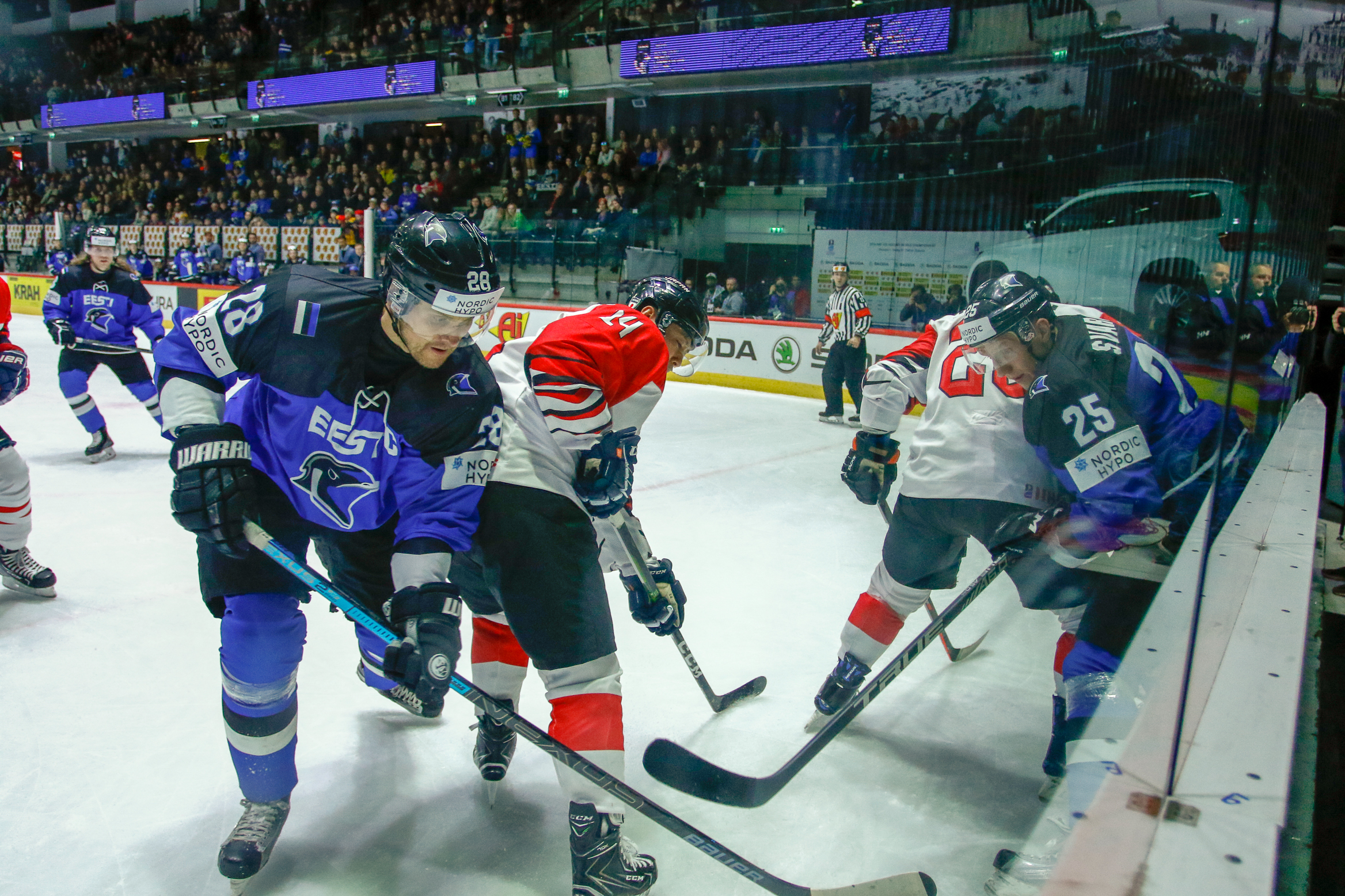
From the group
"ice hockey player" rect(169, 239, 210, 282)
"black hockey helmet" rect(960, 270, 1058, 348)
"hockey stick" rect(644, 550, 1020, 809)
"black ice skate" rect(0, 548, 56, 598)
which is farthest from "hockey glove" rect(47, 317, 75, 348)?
"ice hockey player" rect(169, 239, 210, 282)

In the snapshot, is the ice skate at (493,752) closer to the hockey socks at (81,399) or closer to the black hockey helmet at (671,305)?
the black hockey helmet at (671,305)

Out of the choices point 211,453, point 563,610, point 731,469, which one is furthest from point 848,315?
point 211,453

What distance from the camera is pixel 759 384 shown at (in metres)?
7.90

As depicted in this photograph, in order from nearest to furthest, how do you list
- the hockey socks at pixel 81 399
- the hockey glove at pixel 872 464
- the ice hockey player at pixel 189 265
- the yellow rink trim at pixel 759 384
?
the hockey glove at pixel 872 464 < the hockey socks at pixel 81 399 < the yellow rink trim at pixel 759 384 < the ice hockey player at pixel 189 265

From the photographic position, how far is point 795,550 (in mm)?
3281

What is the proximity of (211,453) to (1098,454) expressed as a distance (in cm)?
132

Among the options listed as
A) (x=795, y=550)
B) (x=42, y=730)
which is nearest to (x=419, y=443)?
(x=42, y=730)

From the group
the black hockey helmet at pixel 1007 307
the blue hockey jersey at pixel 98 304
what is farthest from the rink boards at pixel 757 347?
the black hockey helmet at pixel 1007 307

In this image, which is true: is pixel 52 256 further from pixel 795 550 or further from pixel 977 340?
pixel 977 340

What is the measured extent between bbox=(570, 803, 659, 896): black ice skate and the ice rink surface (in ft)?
0.31

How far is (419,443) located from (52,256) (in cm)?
1570

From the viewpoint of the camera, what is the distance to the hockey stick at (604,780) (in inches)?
48.6

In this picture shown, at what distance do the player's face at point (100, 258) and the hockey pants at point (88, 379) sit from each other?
46 cm

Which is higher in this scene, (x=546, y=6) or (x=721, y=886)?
(x=546, y=6)
